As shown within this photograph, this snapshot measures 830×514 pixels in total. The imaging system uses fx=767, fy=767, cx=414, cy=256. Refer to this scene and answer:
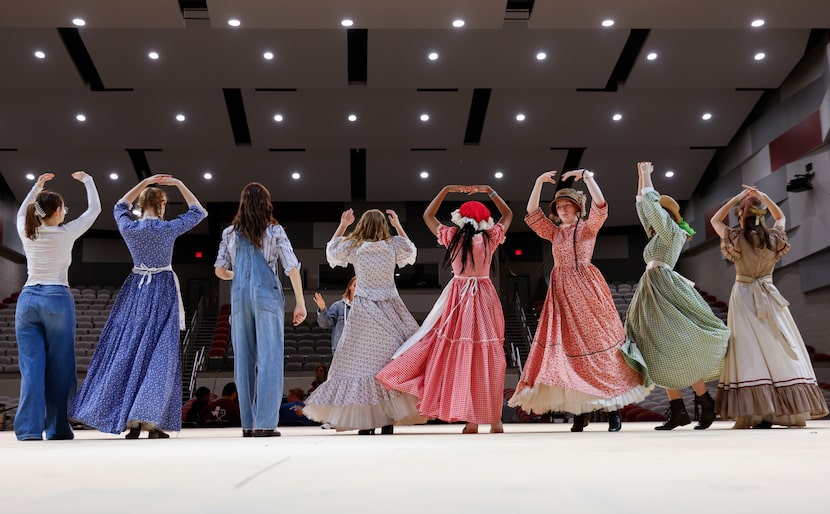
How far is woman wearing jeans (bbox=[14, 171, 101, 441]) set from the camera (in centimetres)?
392

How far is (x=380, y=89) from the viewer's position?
13031mm

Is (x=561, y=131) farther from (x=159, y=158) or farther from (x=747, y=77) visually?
(x=159, y=158)

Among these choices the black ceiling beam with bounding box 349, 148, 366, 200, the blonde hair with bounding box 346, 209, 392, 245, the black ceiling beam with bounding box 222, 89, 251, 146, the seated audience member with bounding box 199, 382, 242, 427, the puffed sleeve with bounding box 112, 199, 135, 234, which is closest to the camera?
the puffed sleeve with bounding box 112, 199, 135, 234

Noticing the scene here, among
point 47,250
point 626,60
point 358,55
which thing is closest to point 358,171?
point 358,55

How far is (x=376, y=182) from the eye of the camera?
1600cm

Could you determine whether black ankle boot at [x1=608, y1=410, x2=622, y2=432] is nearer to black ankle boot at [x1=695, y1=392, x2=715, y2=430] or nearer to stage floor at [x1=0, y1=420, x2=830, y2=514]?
black ankle boot at [x1=695, y1=392, x2=715, y2=430]

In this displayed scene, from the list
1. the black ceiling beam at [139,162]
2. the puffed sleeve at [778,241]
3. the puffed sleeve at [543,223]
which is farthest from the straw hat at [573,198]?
the black ceiling beam at [139,162]

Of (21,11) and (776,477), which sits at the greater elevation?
(21,11)

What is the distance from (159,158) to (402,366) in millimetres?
12004

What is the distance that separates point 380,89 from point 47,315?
9643mm

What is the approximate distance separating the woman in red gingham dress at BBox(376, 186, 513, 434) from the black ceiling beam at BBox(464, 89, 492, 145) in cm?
918

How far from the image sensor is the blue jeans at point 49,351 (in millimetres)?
3914

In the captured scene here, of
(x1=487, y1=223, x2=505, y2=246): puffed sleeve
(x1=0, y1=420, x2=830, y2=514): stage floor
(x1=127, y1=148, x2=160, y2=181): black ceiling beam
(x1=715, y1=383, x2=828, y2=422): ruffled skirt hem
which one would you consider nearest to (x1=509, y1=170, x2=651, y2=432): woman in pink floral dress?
(x1=487, y1=223, x2=505, y2=246): puffed sleeve

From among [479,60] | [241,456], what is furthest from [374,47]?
[241,456]
